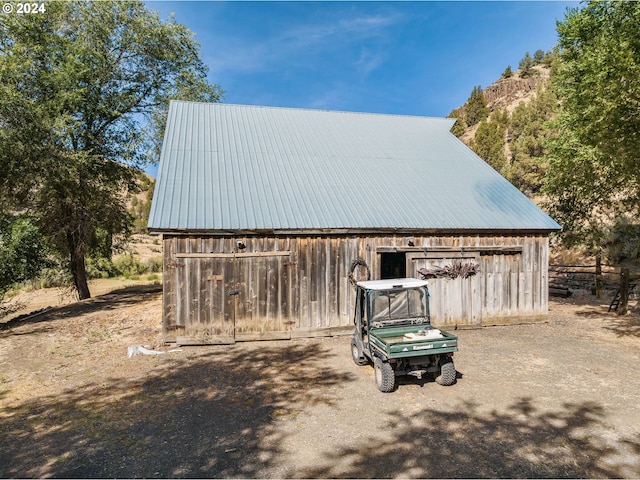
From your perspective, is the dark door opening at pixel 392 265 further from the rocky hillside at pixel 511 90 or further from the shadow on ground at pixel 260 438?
the rocky hillside at pixel 511 90

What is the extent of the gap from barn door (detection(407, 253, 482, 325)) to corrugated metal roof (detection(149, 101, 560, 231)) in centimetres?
112

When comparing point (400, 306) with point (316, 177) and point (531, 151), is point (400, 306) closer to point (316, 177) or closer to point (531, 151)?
point (316, 177)

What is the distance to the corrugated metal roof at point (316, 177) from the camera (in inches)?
498

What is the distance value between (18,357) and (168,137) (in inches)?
341

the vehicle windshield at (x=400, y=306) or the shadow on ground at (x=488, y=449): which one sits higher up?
the vehicle windshield at (x=400, y=306)

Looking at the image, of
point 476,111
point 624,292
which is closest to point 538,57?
point 476,111

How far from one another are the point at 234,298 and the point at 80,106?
1394cm

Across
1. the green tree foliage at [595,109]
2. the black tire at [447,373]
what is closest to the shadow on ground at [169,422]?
the black tire at [447,373]

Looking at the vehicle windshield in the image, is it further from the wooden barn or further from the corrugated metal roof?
the corrugated metal roof

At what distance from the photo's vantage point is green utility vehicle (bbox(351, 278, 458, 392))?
7.71m

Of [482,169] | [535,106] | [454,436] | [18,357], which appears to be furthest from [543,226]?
[535,106]

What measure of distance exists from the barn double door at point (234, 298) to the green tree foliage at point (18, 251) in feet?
23.3

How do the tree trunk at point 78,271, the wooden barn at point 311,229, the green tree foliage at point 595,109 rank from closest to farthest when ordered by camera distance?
the green tree foliage at point 595,109, the wooden barn at point 311,229, the tree trunk at point 78,271

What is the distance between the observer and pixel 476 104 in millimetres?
92125
